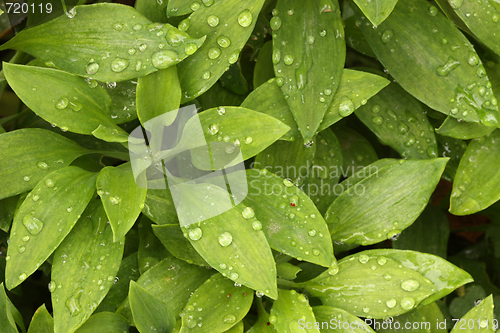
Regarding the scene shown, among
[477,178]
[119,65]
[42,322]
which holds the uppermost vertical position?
[119,65]

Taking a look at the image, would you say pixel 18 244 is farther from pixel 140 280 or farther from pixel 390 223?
pixel 390 223

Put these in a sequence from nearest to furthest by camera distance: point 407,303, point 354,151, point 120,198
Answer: point 120,198 → point 407,303 → point 354,151

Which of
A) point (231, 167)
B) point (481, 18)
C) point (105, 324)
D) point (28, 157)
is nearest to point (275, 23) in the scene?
point (231, 167)

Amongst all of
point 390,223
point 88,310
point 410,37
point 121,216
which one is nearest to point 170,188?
point 121,216

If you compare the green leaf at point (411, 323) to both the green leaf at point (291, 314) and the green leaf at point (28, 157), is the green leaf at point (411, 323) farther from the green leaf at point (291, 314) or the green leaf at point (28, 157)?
the green leaf at point (28, 157)

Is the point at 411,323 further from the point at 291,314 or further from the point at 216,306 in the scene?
the point at 216,306

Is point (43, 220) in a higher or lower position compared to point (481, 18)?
lower
